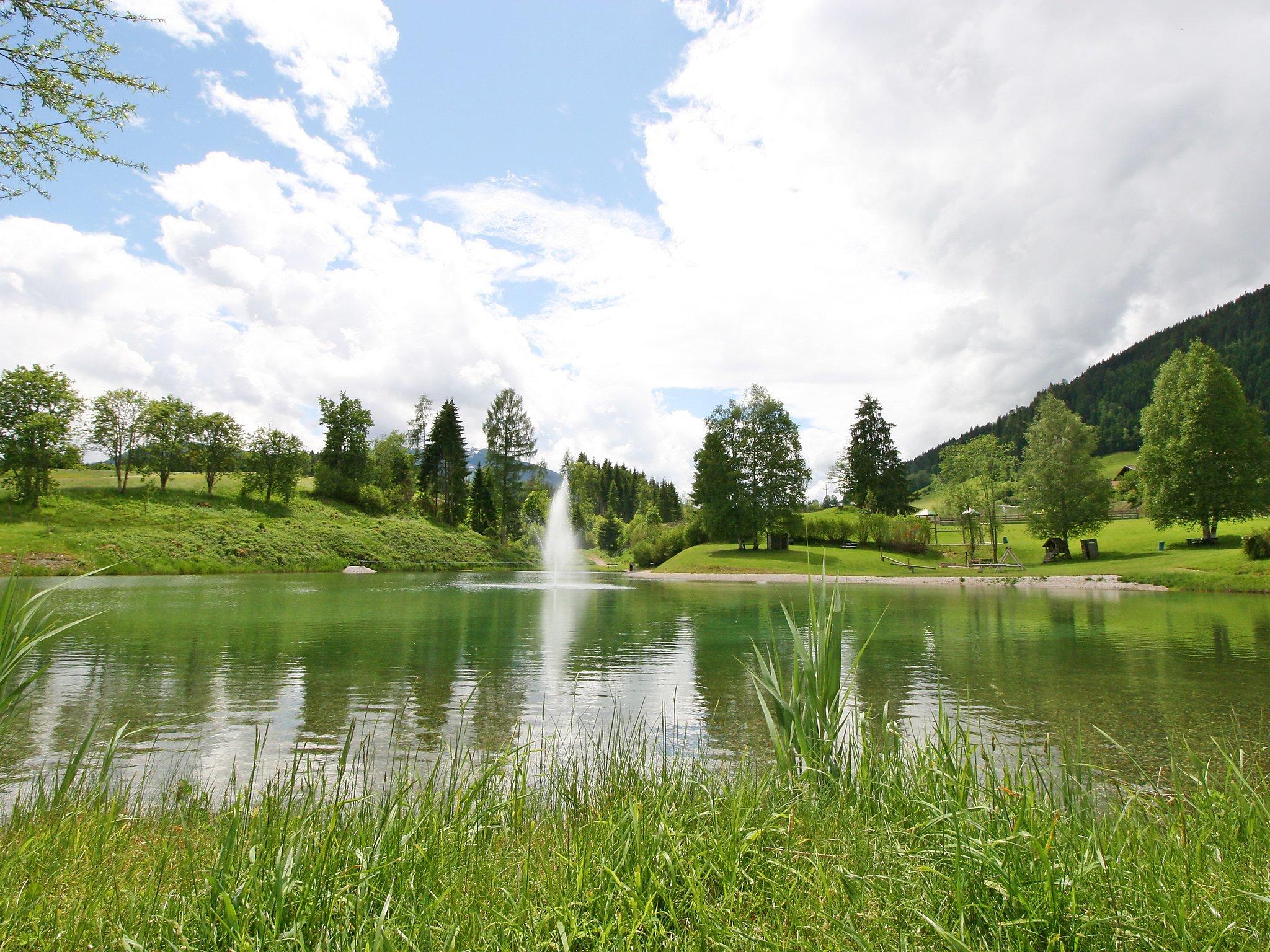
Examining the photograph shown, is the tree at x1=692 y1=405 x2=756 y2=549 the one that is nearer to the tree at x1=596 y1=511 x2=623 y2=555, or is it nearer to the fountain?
the fountain

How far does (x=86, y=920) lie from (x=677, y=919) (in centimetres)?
243

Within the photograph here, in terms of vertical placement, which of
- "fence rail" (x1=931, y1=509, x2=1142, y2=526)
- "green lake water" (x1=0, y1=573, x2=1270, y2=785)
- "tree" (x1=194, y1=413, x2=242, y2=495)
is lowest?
"green lake water" (x1=0, y1=573, x2=1270, y2=785)

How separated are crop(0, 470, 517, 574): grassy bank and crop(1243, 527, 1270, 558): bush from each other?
57.8m

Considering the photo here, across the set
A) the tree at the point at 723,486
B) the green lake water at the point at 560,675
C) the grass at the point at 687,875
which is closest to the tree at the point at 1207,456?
the green lake water at the point at 560,675

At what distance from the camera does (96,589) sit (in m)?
31.1

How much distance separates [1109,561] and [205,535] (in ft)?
215

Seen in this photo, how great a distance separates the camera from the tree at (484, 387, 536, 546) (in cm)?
8169

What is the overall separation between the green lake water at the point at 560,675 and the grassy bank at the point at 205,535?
21350mm

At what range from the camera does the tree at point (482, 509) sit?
268 ft

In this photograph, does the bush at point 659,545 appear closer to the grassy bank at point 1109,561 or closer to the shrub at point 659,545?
the shrub at point 659,545

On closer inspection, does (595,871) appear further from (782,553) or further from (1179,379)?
(1179,379)

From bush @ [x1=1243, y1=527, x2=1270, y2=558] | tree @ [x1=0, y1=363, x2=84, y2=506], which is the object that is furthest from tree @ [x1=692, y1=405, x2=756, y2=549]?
tree @ [x1=0, y1=363, x2=84, y2=506]

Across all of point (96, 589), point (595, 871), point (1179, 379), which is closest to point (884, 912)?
point (595, 871)

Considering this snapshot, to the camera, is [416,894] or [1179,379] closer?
[416,894]
